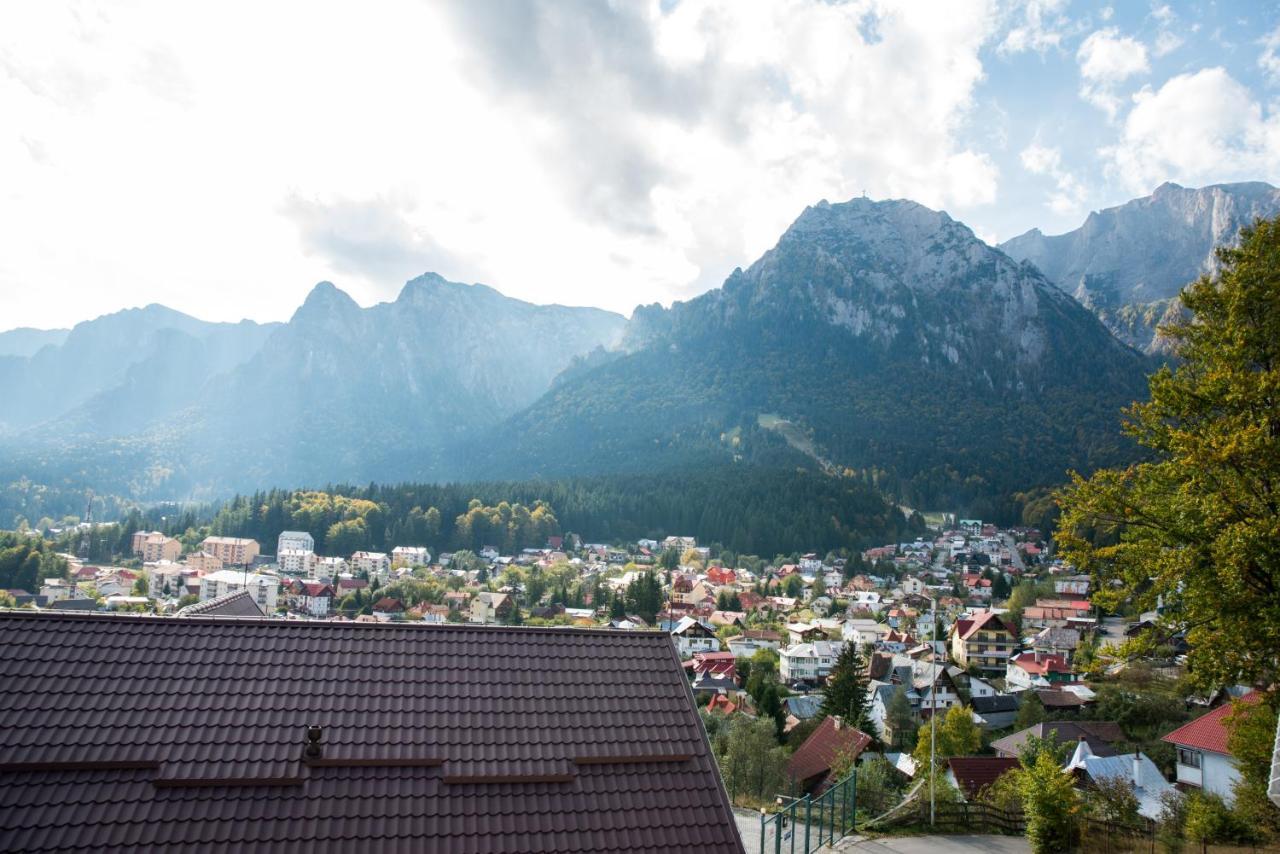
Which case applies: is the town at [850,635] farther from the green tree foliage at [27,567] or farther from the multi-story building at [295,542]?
the green tree foliage at [27,567]

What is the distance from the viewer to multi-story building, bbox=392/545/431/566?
11761cm

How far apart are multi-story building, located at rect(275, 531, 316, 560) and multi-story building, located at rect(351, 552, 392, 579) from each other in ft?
49.8

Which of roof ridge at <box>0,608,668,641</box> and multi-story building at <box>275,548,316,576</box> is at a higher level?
roof ridge at <box>0,608,668,641</box>

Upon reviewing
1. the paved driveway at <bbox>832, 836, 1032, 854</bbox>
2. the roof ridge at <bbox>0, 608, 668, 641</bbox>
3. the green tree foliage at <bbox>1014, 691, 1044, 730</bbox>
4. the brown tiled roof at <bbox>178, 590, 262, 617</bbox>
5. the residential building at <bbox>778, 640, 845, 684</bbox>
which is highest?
the roof ridge at <bbox>0, 608, 668, 641</bbox>

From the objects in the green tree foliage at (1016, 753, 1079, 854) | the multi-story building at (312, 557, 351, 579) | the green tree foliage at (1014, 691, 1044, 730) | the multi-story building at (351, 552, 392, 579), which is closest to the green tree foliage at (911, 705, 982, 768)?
the green tree foliage at (1014, 691, 1044, 730)

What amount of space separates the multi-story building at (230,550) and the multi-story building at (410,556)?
73.2ft

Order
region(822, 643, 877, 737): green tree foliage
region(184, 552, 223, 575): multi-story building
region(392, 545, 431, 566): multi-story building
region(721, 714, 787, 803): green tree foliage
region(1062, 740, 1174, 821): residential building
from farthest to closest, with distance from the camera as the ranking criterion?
region(392, 545, 431, 566): multi-story building → region(184, 552, 223, 575): multi-story building → region(822, 643, 877, 737): green tree foliage → region(1062, 740, 1174, 821): residential building → region(721, 714, 787, 803): green tree foliage

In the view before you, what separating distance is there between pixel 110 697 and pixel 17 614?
5.68 feet

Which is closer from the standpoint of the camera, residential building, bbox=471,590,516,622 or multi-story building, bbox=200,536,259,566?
residential building, bbox=471,590,516,622

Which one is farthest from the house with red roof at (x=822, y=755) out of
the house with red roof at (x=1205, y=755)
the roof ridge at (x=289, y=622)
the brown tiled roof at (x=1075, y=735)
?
the roof ridge at (x=289, y=622)

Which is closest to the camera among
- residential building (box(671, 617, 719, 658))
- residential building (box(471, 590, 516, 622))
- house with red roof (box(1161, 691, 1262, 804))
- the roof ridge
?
the roof ridge

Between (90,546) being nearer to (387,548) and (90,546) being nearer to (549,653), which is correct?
(387,548)

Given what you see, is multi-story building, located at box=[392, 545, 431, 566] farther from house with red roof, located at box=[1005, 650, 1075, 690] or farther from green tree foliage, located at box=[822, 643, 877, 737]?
green tree foliage, located at box=[822, 643, 877, 737]

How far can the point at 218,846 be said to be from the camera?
6.59 m
